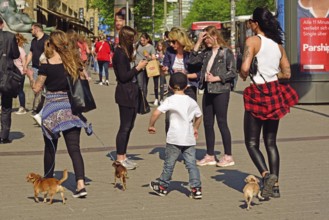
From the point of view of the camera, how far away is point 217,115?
9.38m

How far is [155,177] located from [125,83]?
1.15 m

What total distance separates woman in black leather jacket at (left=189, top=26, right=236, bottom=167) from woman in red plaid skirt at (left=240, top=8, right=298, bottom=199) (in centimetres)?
168

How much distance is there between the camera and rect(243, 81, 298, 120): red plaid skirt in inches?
291

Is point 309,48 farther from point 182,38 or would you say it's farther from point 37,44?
point 182,38

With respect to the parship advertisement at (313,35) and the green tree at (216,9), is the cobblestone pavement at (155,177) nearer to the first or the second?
the parship advertisement at (313,35)

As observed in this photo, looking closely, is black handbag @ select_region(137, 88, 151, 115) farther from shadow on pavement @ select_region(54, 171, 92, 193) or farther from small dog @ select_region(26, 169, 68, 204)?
small dog @ select_region(26, 169, 68, 204)

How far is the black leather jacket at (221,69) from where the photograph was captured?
9219 mm

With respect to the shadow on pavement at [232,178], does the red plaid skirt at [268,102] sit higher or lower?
higher

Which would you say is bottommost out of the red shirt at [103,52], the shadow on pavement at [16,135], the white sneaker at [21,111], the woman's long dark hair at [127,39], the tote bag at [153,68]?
the shadow on pavement at [16,135]

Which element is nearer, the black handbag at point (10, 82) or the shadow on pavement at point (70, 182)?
the shadow on pavement at point (70, 182)

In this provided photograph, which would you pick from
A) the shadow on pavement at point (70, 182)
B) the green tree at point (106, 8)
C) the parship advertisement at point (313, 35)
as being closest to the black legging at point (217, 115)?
the shadow on pavement at point (70, 182)

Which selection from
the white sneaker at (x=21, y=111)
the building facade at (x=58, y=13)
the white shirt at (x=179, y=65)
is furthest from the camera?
the building facade at (x=58, y=13)

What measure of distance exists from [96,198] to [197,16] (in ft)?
294

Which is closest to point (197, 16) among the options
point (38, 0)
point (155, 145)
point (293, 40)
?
point (38, 0)
